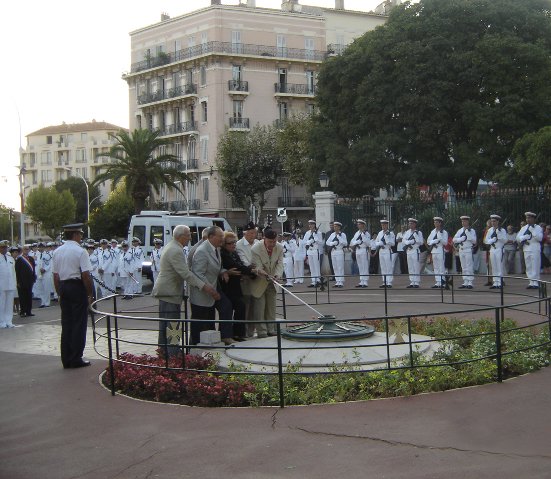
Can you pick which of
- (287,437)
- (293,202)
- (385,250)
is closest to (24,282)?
(385,250)

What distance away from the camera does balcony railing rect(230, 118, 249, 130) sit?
63562 mm

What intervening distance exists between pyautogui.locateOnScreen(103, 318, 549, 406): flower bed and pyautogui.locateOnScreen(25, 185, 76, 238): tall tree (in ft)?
257

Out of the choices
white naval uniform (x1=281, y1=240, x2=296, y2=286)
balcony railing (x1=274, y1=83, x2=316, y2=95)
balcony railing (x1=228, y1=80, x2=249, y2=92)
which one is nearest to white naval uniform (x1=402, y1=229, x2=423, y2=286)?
white naval uniform (x1=281, y1=240, x2=296, y2=286)

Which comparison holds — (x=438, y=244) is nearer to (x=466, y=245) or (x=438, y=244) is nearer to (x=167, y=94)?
(x=466, y=245)

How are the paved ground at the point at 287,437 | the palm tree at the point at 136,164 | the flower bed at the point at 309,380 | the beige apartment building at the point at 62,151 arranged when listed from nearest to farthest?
the paved ground at the point at 287,437, the flower bed at the point at 309,380, the palm tree at the point at 136,164, the beige apartment building at the point at 62,151

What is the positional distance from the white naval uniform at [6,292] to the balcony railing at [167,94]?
49.0m

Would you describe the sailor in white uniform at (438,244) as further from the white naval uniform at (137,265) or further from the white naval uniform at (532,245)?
the white naval uniform at (137,265)

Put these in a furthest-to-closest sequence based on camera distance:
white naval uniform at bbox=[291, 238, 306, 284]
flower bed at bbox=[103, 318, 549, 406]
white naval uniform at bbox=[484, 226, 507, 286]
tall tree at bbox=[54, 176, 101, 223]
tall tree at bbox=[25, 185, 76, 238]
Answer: tall tree at bbox=[54, 176, 101, 223], tall tree at bbox=[25, 185, 76, 238], white naval uniform at bbox=[291, 238, 306, 284], white naval uniform at bbox=[484, 226, 507, 286], flower bed at bbox=[103, 318, 549, 406]

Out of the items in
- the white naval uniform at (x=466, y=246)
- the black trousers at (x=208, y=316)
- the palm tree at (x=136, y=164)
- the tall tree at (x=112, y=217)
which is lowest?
the black trousers at (x=208, y=316)

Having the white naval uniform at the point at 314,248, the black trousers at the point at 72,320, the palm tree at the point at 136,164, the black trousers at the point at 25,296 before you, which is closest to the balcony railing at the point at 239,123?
the palm tree at the point at 136,164

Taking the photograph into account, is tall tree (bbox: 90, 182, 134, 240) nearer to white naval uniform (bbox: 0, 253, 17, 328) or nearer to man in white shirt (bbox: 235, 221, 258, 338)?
white naval uniform (bbox: 0, 253, 17, 328)

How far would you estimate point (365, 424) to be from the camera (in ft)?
24.0

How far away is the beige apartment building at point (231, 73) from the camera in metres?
63.5

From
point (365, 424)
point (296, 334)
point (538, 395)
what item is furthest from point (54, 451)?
point (538, 395)
